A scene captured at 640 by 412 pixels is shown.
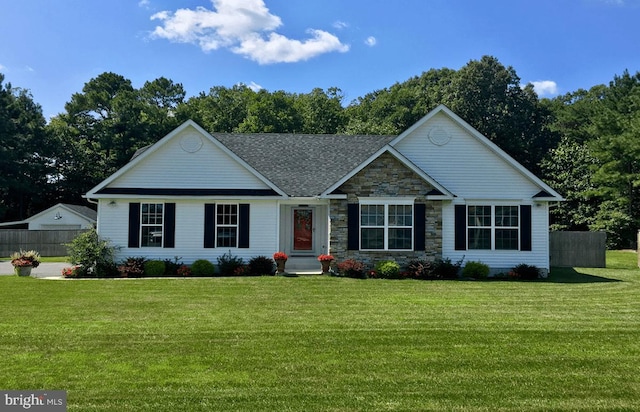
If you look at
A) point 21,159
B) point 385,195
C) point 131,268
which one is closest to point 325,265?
point 385,195

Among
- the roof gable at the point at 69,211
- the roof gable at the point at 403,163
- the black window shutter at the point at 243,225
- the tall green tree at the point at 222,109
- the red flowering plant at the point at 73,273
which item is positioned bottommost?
the red flowering plant at the point at 73,273

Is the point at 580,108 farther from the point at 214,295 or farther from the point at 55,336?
the point at 55,336

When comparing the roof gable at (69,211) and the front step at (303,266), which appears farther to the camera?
the roof gable at (69,211)

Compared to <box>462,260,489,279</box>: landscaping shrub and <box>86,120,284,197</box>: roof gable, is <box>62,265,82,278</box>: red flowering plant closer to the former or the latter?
<box>86,120,284,197</box>: roof gable

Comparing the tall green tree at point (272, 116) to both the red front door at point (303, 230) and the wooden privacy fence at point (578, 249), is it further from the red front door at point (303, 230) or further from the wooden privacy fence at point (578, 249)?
the wooden privacy fence at point (578, 249)

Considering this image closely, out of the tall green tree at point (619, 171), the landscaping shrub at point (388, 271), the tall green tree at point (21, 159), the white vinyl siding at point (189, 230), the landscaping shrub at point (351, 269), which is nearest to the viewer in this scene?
the landscaping shrub at point (388, 271)

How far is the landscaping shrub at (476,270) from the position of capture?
1714 centimetres

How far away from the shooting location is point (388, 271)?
16516 mm

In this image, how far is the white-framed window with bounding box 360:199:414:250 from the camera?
57.1 feet

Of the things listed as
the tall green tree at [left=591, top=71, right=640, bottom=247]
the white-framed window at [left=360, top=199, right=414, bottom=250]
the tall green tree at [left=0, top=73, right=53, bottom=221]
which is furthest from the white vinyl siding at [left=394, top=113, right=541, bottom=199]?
the tall green tree at [left=0, top=73, right=53, bottom=221]

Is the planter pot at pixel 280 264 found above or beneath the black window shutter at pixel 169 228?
beneath

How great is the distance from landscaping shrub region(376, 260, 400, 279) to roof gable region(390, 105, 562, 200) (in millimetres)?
4016

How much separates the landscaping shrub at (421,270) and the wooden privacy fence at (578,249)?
8142 mm

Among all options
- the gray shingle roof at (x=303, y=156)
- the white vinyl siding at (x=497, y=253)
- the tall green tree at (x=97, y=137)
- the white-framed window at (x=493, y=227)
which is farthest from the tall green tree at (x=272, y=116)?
the white-framed window at (x=493, y=227)
